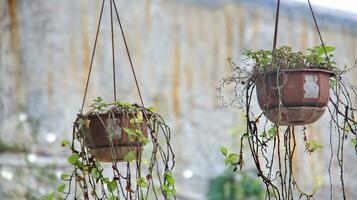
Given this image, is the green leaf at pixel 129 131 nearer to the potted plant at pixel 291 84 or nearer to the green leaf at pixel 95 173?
the green leaf at pixel 95 173

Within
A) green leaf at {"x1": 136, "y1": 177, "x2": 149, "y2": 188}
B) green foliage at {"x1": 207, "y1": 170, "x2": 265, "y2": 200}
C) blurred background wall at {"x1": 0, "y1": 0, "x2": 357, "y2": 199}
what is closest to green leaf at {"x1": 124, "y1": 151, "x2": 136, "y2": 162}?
green leaf at {"x1": 136, "y1": 177, "x2": 149, "y2": 188}

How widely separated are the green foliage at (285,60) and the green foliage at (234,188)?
9.15 ft

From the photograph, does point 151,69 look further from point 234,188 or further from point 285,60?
point 285,60

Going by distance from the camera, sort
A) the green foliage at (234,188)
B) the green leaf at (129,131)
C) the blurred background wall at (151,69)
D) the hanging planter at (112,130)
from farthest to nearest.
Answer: the green foliage at (234,188), the blurred background wall at (151,69), the hanging planter at (112,130), the green leaf at (129,131)

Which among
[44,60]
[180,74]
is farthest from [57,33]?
[180,74]

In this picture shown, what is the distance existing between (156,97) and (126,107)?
2.70 meters

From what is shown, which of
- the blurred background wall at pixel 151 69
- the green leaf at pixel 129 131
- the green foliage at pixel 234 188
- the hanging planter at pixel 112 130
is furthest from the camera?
the green foliage at pixel 234 188

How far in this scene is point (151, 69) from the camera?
4.73 metres

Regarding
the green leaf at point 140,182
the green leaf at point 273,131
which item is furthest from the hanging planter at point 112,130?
the green leaf at point 273,131

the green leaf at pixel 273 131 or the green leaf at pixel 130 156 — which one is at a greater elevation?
the green leaf at pixel 273 131

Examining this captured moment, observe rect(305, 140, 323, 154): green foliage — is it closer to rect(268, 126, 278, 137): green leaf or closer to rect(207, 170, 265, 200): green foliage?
rect(268, 126, 278, 137): green leaf

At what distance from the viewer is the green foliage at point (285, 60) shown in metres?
1.95

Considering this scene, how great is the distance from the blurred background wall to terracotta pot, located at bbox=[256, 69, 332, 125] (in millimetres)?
2528

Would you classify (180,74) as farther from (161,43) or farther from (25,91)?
(25,91)
